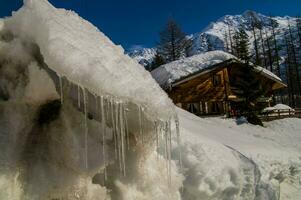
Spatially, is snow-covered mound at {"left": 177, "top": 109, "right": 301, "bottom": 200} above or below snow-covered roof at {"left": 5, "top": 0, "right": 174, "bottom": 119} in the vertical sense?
below

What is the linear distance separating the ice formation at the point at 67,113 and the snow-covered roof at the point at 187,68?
1894 centimetres

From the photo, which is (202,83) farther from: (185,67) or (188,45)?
(188,45)

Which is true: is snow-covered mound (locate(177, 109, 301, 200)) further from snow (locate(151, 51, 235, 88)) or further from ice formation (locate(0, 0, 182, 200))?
snow (locate(151, 51, 235, 88))

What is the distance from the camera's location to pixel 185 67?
25.9 metres

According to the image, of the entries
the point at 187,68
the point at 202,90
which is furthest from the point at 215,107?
the point at 187,68

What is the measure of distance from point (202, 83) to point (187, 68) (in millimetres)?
1566

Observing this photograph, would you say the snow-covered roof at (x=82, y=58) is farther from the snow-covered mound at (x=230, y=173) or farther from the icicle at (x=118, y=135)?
the snow-covered mound at (x=230, y=173)

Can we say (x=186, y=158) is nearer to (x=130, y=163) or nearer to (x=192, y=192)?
(x=192, y=192)

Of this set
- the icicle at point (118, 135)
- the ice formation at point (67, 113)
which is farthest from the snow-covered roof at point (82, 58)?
the icicle at point (118, 135)

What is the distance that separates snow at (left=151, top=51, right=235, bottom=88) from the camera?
24.5 metres

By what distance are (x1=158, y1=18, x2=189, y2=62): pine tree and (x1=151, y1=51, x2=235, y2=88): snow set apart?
12766 mm

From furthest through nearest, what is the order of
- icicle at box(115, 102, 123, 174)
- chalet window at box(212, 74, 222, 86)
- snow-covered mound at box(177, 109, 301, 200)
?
chalet window at box(212, 74, 222, 86) < snow-covered mound at box(177, 109, 301, 200) < icicle at box(115, 102, 123, 174)

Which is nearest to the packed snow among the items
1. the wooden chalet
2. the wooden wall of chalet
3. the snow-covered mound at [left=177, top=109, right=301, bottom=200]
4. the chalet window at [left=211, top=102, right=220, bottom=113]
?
the snow-covered mound at [left=177, top=109, right=301, bottom=200]

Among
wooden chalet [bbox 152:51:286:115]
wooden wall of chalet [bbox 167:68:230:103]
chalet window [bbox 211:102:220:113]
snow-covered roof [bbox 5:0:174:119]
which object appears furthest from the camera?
chalet window [bbox 211:102:220:113]
